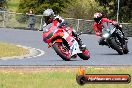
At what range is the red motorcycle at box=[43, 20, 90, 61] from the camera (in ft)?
58.0

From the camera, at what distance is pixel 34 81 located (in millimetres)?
9969

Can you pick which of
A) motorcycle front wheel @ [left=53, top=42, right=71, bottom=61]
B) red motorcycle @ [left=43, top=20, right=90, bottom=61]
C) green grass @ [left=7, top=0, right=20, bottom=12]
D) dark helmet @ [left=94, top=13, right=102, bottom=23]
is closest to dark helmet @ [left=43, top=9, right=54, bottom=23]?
red motorcycle @ [left=43, top=20, right=90, bottom=61]

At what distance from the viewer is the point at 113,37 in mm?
21719

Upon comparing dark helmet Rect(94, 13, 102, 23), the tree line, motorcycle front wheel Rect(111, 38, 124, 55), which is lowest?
the tree line

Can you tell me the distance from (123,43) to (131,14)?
27591mm

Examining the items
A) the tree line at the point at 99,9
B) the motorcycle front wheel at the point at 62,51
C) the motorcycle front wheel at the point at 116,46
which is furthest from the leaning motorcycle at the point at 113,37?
the tree line at the point at 99,9

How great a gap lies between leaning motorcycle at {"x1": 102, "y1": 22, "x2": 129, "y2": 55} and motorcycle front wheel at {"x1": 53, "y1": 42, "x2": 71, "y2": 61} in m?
3.66

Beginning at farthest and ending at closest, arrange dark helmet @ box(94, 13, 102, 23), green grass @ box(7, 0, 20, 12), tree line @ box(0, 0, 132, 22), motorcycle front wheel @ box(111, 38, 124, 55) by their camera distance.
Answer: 1. green grass @ box(7, 0, 20, 12)
2. tree line @ box(0, 0, 132, 22)
3. motorcycle front wheel @ box(111, 38, 124, 55)
4. dark helmet @ box(94, 13, 102, 23)

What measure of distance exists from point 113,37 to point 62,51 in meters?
4.22

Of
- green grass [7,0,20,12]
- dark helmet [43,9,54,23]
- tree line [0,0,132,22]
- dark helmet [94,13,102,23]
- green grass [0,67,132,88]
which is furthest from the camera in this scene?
green grass [7,0,20,12]

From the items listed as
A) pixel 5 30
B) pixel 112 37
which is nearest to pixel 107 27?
pixel 112 37

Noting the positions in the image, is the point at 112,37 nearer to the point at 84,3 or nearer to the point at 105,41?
the point at 105,41

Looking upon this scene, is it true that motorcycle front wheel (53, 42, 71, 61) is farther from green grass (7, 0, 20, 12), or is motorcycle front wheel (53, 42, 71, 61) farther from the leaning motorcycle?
green grass (7, 0, 20, 12)

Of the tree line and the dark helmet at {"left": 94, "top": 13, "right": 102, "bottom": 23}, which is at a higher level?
Answer: the dark helmet at {"left": 94, "top": 13, "right": 102, "bottom": 23}
